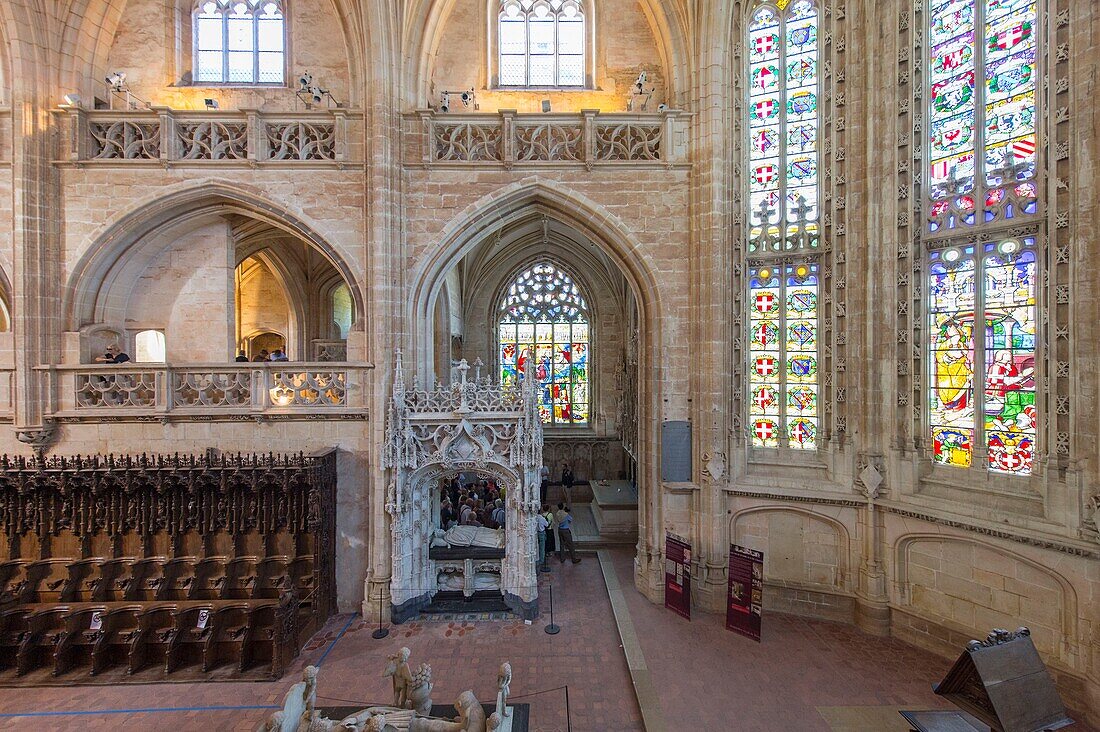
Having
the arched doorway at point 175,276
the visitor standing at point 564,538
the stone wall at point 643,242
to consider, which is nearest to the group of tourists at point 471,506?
the visitor standing at point 564,538

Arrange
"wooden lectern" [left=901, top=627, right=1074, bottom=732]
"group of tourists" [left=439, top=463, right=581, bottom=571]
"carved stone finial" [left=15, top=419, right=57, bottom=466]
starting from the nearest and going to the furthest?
1. "wooden lectern" [left=901, top=627, right=1074, bottom=732]
2. "carved stone finial" [left=15, top=419, right=57, bottom=466]
3. "group of tourists" [left=439, top=463, right=581, bottom=571]

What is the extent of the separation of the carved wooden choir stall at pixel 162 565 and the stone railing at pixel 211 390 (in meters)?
0.89

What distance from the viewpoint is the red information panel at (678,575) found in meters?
9.64

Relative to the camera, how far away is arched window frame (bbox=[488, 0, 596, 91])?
11484 mm

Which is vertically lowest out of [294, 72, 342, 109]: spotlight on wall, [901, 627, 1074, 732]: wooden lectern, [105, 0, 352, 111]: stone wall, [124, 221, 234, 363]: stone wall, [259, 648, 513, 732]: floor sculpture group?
[259, 648, 513, 732]: floor sculpture group

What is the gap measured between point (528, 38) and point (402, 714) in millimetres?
12216

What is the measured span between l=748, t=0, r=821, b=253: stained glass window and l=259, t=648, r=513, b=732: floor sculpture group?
8477 mm

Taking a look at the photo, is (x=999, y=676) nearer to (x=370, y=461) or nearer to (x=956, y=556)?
(x=956, y=556)

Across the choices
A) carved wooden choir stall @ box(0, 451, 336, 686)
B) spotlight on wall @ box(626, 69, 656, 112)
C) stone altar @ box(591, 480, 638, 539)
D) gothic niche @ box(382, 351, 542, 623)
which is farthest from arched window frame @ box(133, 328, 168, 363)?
spotlight on wall @ box(626, 69, 656, 112)

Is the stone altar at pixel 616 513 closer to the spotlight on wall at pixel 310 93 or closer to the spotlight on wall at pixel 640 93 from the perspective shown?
the spotlight on wall at pixel 640 93

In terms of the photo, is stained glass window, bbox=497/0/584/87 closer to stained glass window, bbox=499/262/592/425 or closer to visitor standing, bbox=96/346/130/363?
stained glass window, bbox=499/262/592/425

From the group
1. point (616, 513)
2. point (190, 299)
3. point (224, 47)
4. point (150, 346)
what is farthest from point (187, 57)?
point (616, 513)

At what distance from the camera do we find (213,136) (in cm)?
1002

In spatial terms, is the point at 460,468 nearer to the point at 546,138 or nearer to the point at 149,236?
the point at 546,138
